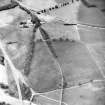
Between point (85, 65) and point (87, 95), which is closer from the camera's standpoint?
point (87, 95)

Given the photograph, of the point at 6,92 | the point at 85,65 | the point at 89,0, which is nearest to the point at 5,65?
the point at 6,92

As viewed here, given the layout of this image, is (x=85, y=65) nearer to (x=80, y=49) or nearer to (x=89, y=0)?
(x=80, y=49)

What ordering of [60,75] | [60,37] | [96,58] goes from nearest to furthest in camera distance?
[60,75] → [96,58] → [60,37]

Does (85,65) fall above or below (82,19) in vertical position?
below

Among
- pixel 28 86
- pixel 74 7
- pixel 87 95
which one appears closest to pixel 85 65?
pixel 87 95

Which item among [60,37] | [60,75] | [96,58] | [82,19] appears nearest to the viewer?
[60,75]

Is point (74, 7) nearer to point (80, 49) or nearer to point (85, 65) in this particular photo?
point (80, 49)

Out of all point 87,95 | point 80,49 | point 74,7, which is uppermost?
point 74,7
